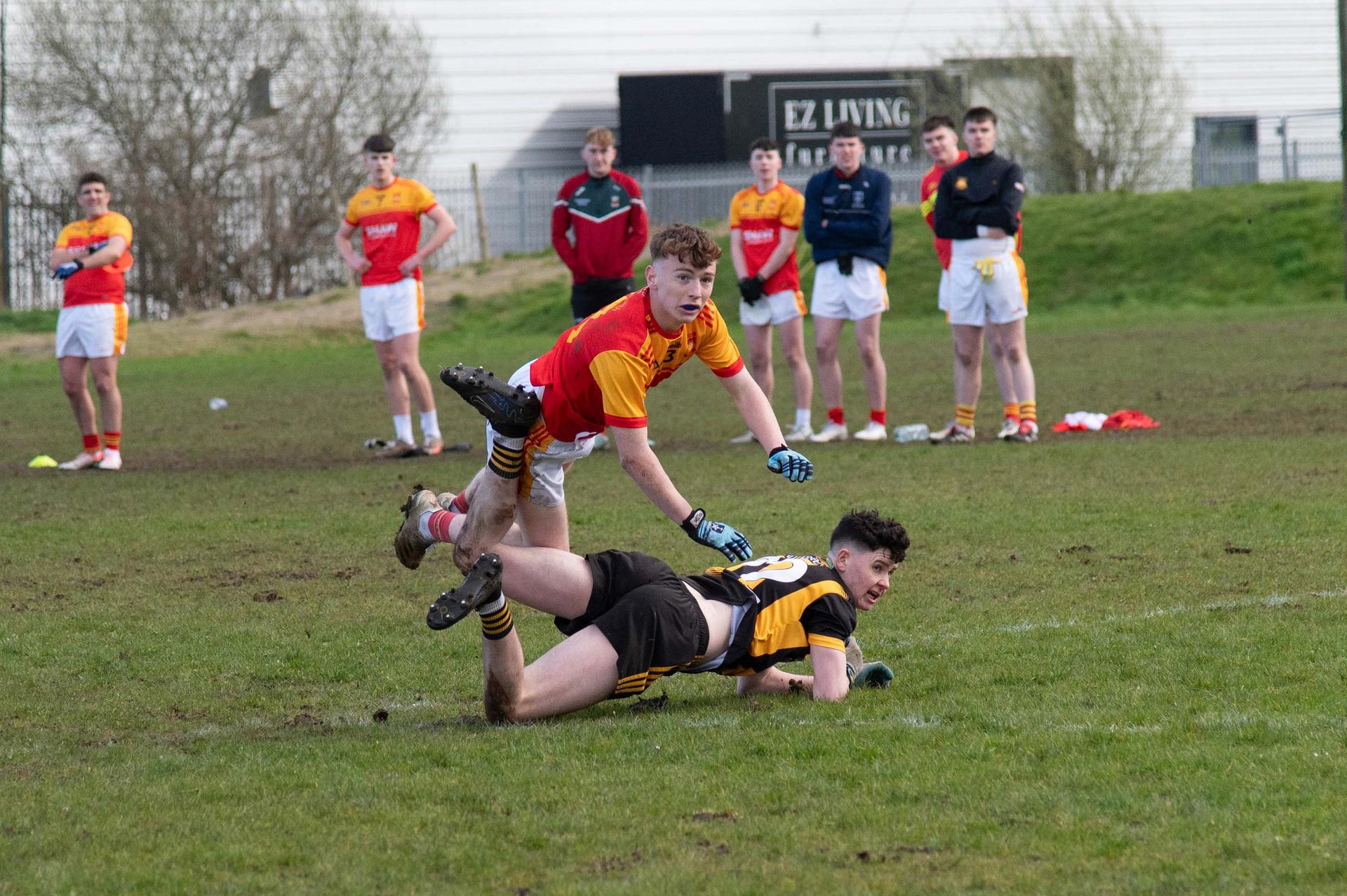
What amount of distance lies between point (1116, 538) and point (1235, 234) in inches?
815

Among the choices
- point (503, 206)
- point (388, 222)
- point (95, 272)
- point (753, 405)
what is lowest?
point (753, 405)

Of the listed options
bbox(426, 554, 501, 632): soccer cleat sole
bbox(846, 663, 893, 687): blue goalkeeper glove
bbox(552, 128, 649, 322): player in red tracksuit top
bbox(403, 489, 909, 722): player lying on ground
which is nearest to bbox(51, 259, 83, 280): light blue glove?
bbox(552, 128, 649, 322): player in red tracksuit top

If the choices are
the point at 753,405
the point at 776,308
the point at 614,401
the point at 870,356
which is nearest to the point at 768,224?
the point at 776,308

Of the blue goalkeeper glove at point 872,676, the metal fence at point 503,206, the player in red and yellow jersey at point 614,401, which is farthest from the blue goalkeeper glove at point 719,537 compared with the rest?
the metal fence at point 503,206

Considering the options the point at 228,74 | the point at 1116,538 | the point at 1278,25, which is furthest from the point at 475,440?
the point at 1278,25

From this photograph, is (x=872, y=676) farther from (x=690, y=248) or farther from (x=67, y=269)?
(x=67, y=269)

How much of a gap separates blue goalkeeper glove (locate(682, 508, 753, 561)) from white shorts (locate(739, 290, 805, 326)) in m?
7.47

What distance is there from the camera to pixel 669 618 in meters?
5.20

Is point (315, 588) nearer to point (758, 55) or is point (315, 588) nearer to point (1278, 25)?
point (758, 55)

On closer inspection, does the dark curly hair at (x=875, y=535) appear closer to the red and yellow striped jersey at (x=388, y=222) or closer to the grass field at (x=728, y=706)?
the grass field at (x=728, y=706)

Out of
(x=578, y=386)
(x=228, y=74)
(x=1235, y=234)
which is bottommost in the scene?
(x=578, y=386)

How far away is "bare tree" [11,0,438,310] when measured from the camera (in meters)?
30.2

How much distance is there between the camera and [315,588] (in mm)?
7480

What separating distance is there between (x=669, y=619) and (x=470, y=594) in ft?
2.32
